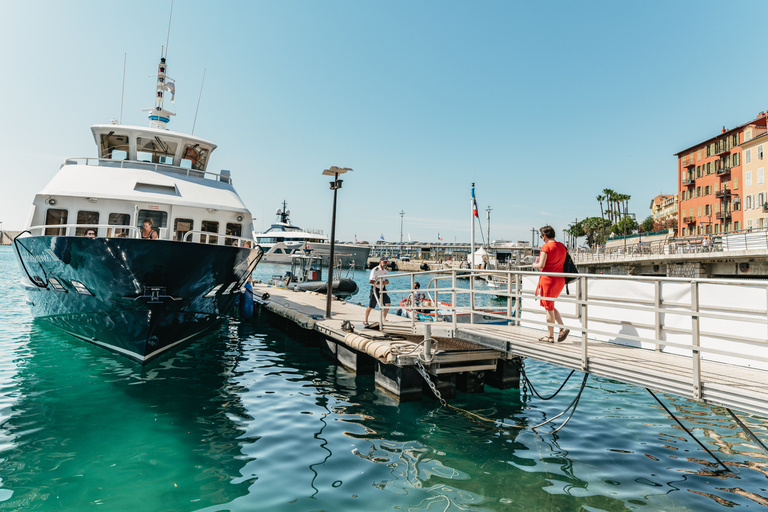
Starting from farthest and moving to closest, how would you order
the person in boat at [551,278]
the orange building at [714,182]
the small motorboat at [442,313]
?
the orange building at [714,182] < the small motorboat at [442,313] < the person in boat at [551,278]

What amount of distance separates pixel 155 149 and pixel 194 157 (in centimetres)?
120

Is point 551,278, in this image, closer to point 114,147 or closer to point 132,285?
point 132,285

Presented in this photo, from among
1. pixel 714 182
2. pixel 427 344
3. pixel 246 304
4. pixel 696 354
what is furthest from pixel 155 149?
pixel 714 182

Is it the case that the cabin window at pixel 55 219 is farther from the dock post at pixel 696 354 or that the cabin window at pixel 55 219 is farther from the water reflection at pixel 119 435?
the dock post at pixel 696 354

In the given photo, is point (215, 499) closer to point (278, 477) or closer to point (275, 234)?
point (278, 477)

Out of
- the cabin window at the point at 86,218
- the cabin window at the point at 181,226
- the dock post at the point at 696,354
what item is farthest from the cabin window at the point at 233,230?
the dock post at the point at 696,354

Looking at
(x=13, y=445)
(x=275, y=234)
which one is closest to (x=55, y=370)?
(x=13, y=445)

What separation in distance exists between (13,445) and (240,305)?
1254 centimetres

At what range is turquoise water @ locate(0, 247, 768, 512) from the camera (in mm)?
5090

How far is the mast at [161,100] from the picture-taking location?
1650cm

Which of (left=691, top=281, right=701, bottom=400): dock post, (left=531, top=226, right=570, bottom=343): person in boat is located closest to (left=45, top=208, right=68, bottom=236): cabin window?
(left=531, top=226, right=570, bottom=343): person in boat

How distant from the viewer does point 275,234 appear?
8225cm

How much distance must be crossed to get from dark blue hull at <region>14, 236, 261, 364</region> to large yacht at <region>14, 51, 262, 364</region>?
0.08 feet

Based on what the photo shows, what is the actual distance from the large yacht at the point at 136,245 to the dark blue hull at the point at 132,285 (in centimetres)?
3
